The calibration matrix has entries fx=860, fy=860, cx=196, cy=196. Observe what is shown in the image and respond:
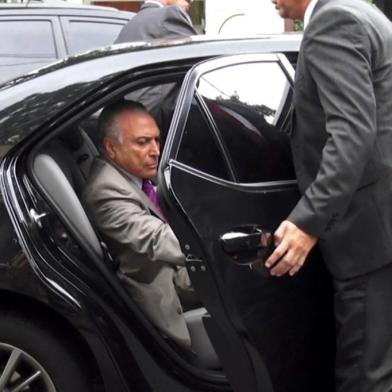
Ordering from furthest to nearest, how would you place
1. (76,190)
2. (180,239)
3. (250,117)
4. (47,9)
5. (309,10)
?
(47,9), (76,190), (250,117), (309,10), (180,239)

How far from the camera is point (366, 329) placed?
104 inches

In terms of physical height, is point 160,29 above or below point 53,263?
above

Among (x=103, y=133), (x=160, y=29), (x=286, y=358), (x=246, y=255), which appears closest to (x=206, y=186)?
(x=246, y=255)

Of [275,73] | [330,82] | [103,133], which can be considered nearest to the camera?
[330,82]

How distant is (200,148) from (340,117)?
488mm

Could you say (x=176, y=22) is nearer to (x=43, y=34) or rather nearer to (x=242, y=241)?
(x=43, y=34)

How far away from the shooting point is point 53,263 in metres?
2.69

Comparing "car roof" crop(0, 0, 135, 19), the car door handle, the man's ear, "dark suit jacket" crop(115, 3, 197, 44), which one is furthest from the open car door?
"car roof" crop(0, 0, 135, 19)

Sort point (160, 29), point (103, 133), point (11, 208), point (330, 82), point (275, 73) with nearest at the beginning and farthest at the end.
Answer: point (330, 82) < point (11, 208) < point (275, 73) < point (103, 133) < point (160, 29)

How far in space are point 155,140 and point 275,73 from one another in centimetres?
57

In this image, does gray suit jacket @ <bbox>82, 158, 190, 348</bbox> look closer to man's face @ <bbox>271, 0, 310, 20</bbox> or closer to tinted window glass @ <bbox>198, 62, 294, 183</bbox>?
tinted window glass @ <bbox>198, 62, 294, 183</bbox>

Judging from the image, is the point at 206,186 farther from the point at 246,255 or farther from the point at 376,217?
the point at 376,217

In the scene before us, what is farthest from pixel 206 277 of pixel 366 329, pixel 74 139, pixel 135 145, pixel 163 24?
pixel 163 24

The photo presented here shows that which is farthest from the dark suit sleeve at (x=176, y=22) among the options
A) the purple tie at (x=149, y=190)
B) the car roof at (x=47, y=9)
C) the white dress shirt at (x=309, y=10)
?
the car roof at (x=47, y=9)
